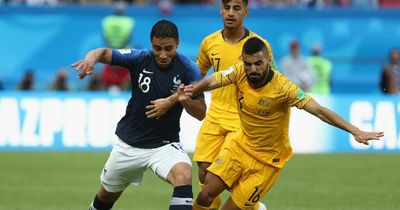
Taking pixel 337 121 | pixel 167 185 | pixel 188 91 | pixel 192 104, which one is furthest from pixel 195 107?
pixel 167 185

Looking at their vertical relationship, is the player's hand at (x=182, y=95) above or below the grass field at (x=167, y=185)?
above

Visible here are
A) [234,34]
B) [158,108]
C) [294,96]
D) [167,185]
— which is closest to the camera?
[158,108]

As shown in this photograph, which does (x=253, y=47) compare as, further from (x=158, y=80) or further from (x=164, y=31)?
(x=158, y=80)

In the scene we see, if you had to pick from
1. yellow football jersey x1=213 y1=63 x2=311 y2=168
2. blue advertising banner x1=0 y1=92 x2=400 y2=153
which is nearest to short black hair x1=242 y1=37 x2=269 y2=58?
yellow football jersey x1=213 y1=63 x2=311 y2=168

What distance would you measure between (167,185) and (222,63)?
4.91 meters

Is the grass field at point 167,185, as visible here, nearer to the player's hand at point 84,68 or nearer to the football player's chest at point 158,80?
the football player's chest at point 158,80

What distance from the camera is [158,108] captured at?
10016 millimetres

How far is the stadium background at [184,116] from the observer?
50.1ft

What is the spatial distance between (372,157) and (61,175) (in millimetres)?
6360

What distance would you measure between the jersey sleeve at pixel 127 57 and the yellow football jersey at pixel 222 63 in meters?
1.15

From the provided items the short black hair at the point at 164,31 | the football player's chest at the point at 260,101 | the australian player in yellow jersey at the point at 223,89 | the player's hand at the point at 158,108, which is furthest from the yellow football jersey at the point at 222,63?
the player's hand at the point at 158,108

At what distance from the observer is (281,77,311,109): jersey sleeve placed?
33.7 ft

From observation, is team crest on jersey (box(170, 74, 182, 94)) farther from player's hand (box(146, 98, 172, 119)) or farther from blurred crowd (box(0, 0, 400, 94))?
blurred crowd (box(0, 0, 400, 94))

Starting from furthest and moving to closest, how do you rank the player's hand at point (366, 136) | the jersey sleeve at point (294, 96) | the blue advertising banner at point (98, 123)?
the blue advertising banner at point (98, 123) < the jersey sleeve at point (294, 96) < the player's hand at point (366, 136)
